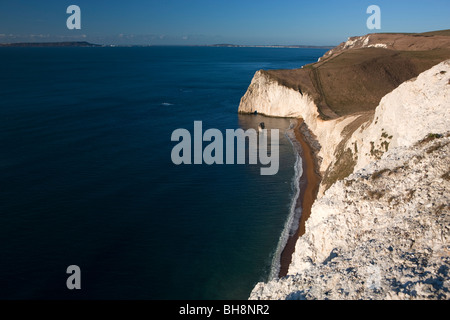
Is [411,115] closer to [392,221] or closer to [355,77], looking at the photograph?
[392,221]

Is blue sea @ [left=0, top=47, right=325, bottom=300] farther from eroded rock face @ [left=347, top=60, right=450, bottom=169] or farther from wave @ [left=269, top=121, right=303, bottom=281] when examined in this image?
eroded rock face @ [left=347, top=60, right=450, bottom=169]

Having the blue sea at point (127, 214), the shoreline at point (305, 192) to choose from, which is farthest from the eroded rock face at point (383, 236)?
the blue sea at point (127, 214)

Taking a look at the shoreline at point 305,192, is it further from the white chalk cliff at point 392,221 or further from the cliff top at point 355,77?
the cliff top at point 355,77

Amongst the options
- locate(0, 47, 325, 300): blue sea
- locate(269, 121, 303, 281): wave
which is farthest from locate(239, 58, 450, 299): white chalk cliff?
locate(0, 47, 325, 300): blue sea

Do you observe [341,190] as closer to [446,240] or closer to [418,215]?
[418,215]

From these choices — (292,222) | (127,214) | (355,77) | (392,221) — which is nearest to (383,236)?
(392,221)

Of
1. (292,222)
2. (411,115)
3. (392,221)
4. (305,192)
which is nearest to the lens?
(392,221)

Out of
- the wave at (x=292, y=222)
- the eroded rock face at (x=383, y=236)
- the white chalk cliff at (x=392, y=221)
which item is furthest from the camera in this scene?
the wave at (x=292, y=222)
